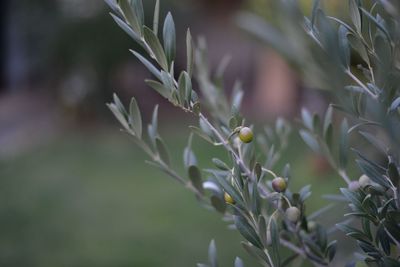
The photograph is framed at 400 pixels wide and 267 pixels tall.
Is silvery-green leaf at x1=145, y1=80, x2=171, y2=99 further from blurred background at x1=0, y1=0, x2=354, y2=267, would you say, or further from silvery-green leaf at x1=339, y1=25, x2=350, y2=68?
blurred background at x1=0, y1=0, x2=354, y2=267

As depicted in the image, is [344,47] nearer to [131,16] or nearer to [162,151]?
[131,16]

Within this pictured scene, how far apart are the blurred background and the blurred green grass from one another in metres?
0.01

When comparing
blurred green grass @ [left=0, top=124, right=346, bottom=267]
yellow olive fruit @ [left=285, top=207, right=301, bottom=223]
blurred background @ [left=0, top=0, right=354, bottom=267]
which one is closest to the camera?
yellow olive fruit @ [left=285, top=207, right=301, bottom=223]

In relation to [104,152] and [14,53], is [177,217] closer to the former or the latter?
[104,152]

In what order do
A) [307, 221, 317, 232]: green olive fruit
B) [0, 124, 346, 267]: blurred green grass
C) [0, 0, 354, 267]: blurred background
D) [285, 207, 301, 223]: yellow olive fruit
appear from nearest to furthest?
1. [285, 207, 301, 223]: yellow olive fruit
2. [307, 221, 317, 232]: green olive fruit
3. [0, 124, 346, 267]: blurred green grass
4. [0, 0, 354, 267]: blurred background

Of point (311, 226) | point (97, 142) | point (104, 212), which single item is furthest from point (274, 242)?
point (97, 142)

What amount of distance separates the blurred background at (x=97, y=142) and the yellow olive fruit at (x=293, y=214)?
2488mm

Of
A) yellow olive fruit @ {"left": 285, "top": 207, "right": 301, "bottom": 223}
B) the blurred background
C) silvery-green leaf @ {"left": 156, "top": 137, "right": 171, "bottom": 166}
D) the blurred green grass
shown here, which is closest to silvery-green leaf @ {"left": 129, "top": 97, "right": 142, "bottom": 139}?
silvery-green leaf @ {"left": 156, "top": 137, "right": 171, "bottom": 166}

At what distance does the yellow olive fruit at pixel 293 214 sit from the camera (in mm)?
1062

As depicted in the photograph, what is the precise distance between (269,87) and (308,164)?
4293 millimetres

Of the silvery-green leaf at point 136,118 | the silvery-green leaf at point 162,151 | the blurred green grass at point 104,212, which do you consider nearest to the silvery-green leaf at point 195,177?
the silvery-green leaf at point 162,151

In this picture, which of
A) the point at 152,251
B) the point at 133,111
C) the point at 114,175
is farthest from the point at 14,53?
the point at 133,111

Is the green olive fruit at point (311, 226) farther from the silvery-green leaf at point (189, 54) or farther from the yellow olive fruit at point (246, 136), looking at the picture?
the silvery-green leaf at point (189, 54)

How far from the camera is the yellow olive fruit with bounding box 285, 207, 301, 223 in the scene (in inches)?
41.8
